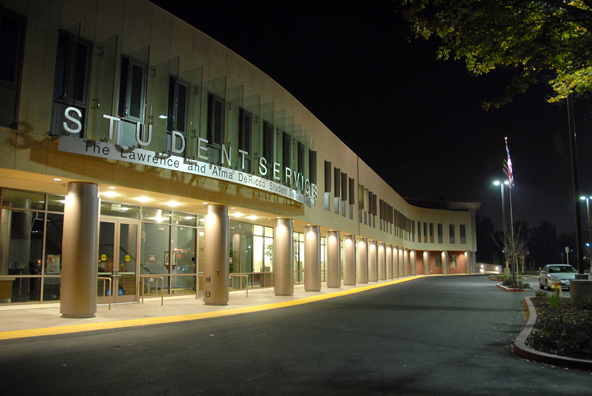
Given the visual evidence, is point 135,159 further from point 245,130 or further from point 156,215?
point 245,130

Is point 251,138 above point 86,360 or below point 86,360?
above

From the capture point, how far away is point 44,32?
12391 mm

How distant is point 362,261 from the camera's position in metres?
38.7

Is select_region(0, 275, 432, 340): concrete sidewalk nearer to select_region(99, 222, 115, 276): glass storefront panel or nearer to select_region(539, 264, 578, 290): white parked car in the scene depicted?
select_region(99, 222, 115, 276): glass storefront panel

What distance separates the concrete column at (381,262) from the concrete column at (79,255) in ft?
119

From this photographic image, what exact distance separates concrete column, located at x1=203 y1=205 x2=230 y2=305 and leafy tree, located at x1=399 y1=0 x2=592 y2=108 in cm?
1027

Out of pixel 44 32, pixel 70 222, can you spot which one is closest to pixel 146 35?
pixel 44 32

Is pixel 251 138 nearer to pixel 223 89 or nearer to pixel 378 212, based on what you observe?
pixel 223 89

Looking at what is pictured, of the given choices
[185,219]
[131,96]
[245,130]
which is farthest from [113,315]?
[245,130]

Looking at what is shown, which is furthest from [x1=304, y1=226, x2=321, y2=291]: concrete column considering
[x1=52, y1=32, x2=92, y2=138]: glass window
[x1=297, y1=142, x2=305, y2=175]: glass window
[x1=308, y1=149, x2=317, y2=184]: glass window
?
[x1=52, y1=32, x2=92, y2=138]: glass window

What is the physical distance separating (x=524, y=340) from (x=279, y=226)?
15.0 metres

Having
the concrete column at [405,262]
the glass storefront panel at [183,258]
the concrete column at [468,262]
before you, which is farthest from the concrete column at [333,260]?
the concrete column at [468,262]

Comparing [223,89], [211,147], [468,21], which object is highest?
[223,89]

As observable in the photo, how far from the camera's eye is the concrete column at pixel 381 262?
46594mm
